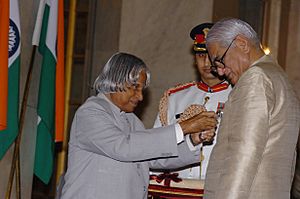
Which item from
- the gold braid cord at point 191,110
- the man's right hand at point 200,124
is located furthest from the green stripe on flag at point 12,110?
the man's right hand at point 200,124

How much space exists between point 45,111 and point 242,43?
7.91 feet

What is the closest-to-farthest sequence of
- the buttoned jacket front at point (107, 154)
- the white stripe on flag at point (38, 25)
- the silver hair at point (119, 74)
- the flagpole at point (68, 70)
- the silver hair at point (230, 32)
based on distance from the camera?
the silver hair at point (230, 32), the buttoned jacket front at point (107, 154), the silver hair at point (119, 74), the white stripe on flag at point (38, 25), the flagpole at point (68, 70)

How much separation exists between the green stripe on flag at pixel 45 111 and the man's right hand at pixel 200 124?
1.89 m

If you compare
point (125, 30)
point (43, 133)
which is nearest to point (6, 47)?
point (43, 133)

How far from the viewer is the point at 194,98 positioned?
16.2 ft

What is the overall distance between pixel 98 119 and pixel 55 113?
71.0 inches

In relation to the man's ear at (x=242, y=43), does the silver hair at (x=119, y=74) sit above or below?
below

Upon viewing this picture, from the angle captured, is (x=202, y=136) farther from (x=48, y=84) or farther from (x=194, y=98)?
(x=48, y=84)

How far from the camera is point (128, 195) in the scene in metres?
3.98

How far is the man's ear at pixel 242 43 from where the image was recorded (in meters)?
3.58

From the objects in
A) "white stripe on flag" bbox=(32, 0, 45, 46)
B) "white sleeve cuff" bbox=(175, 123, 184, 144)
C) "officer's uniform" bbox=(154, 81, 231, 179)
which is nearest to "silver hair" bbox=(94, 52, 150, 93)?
"white sleeve cuff" bbox=(175, 123, 184, 144)

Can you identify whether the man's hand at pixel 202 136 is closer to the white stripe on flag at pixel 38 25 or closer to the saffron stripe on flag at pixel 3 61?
the saffron stripe on flag at pixel 3 61

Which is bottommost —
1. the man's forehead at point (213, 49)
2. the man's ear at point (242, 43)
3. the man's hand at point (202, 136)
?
the man's hand at point (202, 136)

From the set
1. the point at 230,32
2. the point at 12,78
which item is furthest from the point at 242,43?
the point at 12,78
